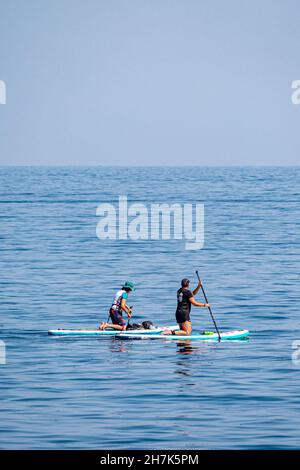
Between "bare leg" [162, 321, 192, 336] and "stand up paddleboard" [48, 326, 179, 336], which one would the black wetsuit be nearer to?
"bare leg" [162, 321, 192, 336]

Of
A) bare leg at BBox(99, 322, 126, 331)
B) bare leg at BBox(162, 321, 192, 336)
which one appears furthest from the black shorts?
bare leg at BBox(99, 322, 126, 331)

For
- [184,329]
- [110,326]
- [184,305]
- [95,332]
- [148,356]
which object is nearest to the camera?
[148,356]

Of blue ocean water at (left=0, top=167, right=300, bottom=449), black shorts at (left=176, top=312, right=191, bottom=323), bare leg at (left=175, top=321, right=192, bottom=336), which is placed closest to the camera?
blue ocean water at (left=0, top=167, right=300, bottom=449)

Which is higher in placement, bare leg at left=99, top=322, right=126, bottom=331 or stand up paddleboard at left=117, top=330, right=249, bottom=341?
bare leg at left=99, top=322, right=126, bottom=331

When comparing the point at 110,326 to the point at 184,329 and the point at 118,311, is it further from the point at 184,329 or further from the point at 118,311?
the point at 184,329

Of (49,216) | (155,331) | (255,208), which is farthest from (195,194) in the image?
(155,331)

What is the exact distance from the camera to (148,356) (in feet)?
107

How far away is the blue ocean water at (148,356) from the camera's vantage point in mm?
23906

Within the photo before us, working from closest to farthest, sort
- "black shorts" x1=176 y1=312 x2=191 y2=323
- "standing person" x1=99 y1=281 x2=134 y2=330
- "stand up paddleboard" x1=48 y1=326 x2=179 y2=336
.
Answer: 1. "black shorts" x1=176 y1=312 x2=191 y2=323
2. "stand up paddleboard" x1=48 y1=326 x2=179 y2=336
3. "standing person" x1=99 y1=281 x2=134 y2=330

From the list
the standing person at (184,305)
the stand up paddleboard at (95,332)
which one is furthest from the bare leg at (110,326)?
the standing person at (184,305)

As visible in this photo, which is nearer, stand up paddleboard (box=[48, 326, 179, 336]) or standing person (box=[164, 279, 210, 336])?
standing person (box=[164, 279, 210, 336])

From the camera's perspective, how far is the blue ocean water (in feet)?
78.4

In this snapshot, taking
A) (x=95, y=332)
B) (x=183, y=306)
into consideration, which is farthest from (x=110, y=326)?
(x=183, y=306)

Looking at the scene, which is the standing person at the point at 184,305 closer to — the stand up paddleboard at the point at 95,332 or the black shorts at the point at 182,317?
the black shorts at the point at 182,317
